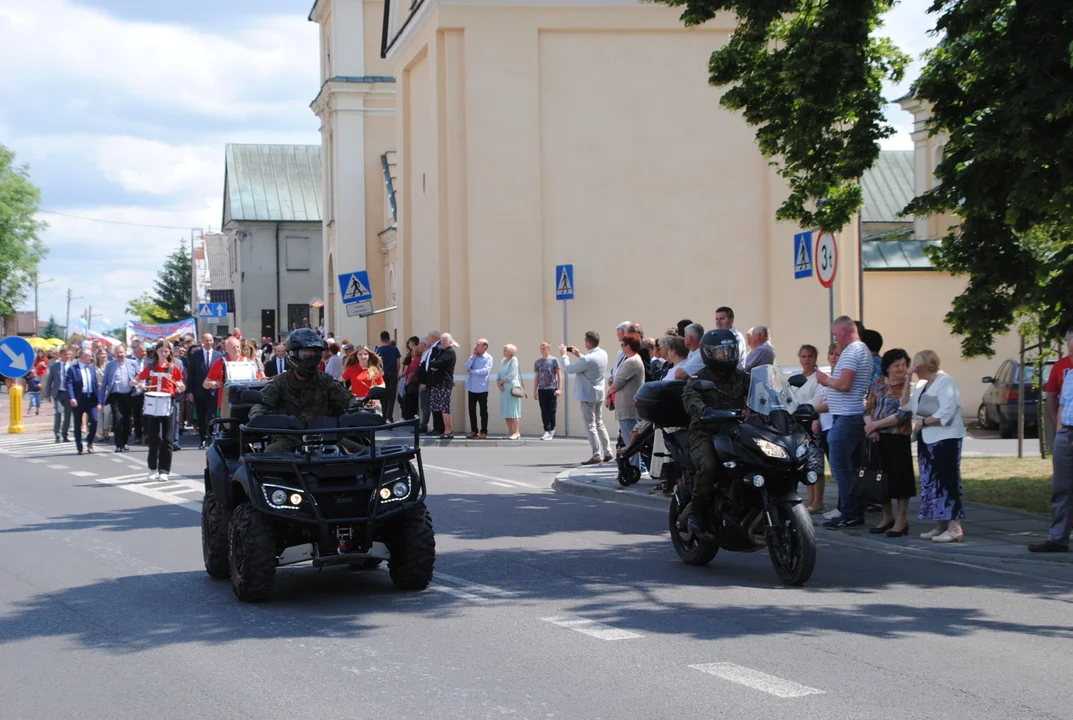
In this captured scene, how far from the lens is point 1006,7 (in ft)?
38.1

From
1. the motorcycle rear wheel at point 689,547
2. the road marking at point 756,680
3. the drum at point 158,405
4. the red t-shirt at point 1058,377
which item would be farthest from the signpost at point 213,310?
the road marking at point 756,680

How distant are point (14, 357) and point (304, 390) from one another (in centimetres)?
2120

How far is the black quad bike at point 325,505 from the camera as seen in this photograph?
336 inches

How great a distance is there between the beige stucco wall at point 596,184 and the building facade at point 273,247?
135ft

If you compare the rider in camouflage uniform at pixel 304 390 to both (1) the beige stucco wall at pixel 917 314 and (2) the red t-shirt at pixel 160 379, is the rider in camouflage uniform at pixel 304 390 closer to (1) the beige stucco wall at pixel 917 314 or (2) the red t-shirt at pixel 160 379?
(2) the red t-shirt at pixel 160 379

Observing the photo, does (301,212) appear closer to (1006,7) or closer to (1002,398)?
(1002,398)

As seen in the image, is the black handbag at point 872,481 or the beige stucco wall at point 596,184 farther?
the beige stucco wall at point 596,184

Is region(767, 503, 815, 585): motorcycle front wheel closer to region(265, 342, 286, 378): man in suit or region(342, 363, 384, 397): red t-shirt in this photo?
region(342, 363, 384, 397): red t-shirt

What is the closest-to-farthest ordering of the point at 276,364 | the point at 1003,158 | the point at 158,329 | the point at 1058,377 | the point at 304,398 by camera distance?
the point at 304,398 → the point at 1003,158 → the point at 1058,377 → the point at 276,364 → the point at 158,329

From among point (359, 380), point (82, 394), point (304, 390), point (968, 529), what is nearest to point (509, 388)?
point (359, 380)

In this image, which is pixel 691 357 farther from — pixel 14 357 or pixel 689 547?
pixel 14 357

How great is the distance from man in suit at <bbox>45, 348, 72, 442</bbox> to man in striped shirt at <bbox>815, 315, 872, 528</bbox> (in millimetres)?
16079

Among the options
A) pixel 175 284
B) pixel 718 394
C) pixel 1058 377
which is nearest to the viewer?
pixel 718 394

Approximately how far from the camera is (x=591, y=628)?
7789mm
